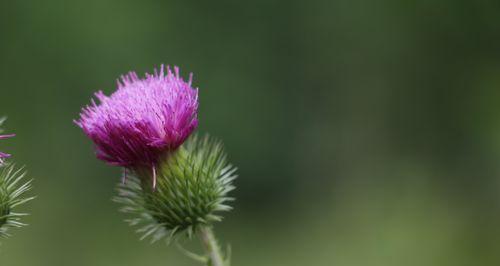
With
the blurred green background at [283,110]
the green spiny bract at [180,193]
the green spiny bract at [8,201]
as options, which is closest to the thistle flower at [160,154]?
the green spiny bract at [180,193]

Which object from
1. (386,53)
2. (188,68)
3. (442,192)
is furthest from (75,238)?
(386,53)

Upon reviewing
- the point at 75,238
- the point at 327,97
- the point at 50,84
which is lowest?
the point at 75,238

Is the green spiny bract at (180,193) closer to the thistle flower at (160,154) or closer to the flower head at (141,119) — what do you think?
the thistle flower at (160,154)

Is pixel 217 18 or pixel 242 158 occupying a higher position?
pixel 217 18

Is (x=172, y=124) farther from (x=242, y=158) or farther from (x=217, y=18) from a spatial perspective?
(x=217, y=18)

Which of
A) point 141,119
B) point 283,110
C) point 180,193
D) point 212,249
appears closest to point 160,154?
point 180,193
